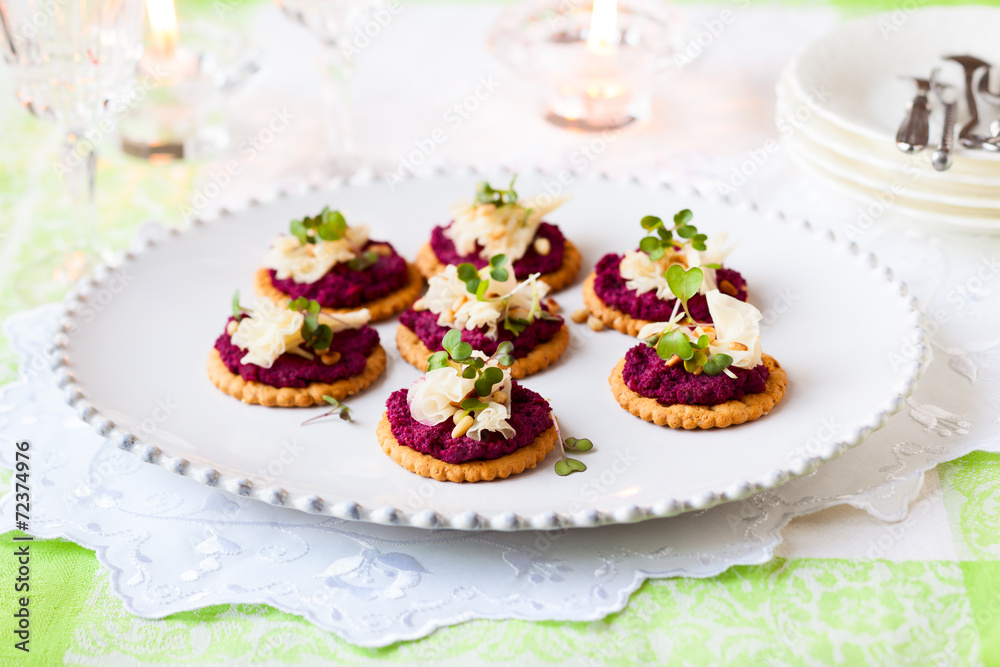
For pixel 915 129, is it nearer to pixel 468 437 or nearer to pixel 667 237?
pixel 667 237

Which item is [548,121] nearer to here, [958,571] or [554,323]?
[554,323]

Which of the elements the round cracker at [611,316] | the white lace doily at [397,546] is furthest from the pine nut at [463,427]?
the round cracker at [611,316]

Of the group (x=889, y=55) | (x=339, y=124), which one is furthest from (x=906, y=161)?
(x=339, y=124)

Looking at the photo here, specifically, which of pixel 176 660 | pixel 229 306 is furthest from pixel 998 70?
pixel 176 660

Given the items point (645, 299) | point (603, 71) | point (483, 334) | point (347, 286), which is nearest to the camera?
point (483, 334)

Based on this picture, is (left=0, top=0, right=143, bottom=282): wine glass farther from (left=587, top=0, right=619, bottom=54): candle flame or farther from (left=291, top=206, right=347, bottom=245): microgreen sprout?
(left=587, top=0, right=619, bottom=54): candle flame

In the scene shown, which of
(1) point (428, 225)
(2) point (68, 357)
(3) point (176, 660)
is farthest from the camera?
(1) point (428, 225)
